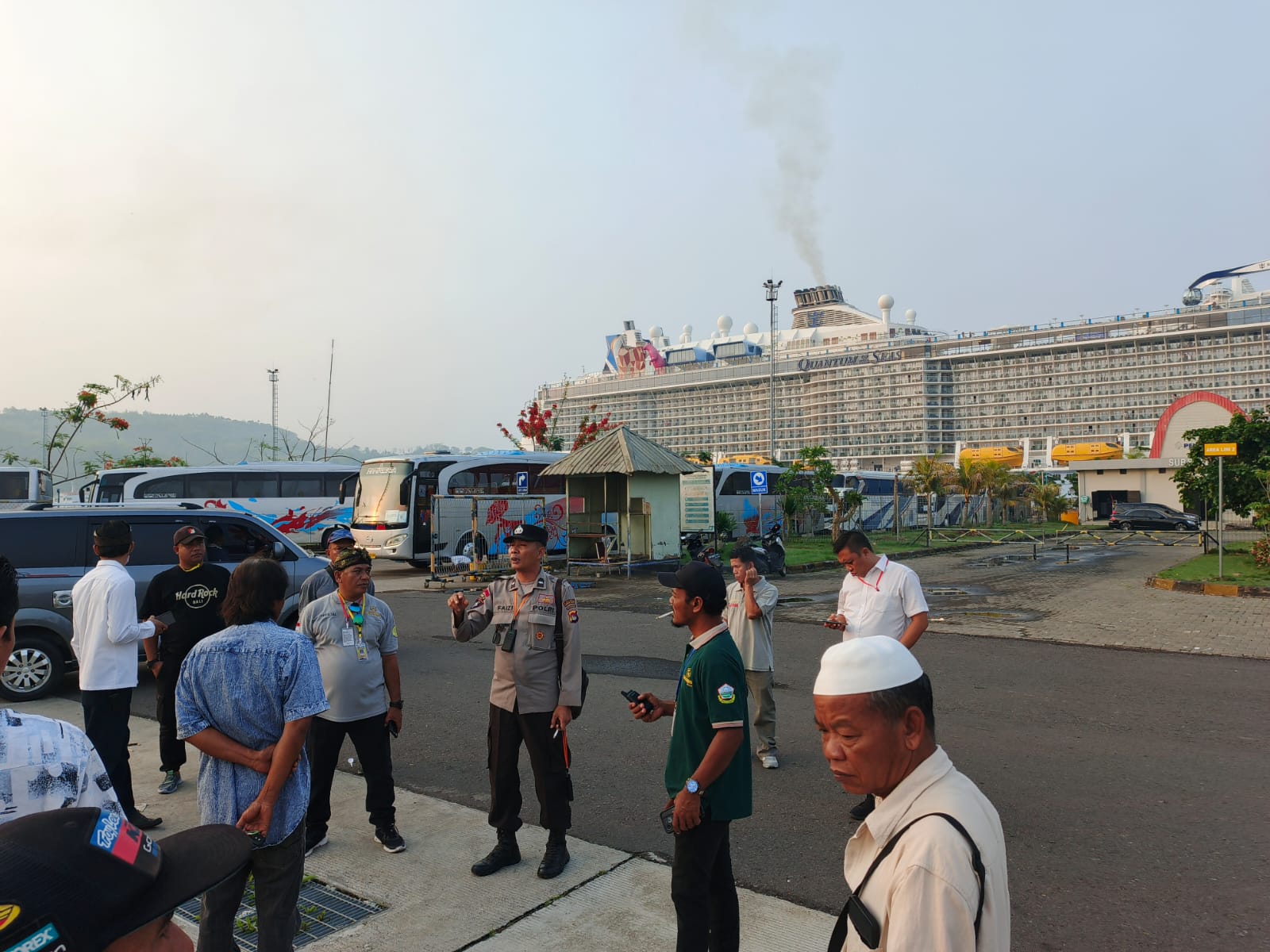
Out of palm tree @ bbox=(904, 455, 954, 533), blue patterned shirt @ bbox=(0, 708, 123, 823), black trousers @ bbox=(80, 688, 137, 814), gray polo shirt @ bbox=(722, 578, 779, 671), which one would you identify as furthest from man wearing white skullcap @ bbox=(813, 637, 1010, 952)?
palm tree @ bbox=(904, 455, 954, 533)

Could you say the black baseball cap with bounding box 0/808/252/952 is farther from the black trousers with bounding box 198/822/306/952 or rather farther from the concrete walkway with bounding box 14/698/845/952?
the concrete walkway with bounding box 14/698/845/952

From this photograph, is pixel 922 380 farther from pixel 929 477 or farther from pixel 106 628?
pixel 106 628

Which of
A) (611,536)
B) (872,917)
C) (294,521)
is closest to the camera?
(872,917)

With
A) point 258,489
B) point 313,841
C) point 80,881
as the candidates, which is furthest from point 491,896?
point 258,489

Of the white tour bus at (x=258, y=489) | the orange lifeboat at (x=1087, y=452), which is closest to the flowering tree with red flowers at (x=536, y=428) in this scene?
the white tour bus at (x=258, y=489)

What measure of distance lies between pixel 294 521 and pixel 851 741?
2871 centimetres

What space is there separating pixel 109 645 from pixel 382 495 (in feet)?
58.4

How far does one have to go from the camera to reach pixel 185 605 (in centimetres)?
525

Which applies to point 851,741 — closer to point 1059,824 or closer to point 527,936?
point 527,936

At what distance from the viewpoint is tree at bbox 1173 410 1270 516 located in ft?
62.9

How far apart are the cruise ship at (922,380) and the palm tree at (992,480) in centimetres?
3312

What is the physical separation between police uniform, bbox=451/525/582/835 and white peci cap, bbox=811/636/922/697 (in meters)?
2.61

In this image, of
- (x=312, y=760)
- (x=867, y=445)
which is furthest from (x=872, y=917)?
(x=867, y=445)

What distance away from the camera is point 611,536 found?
20719 mm
